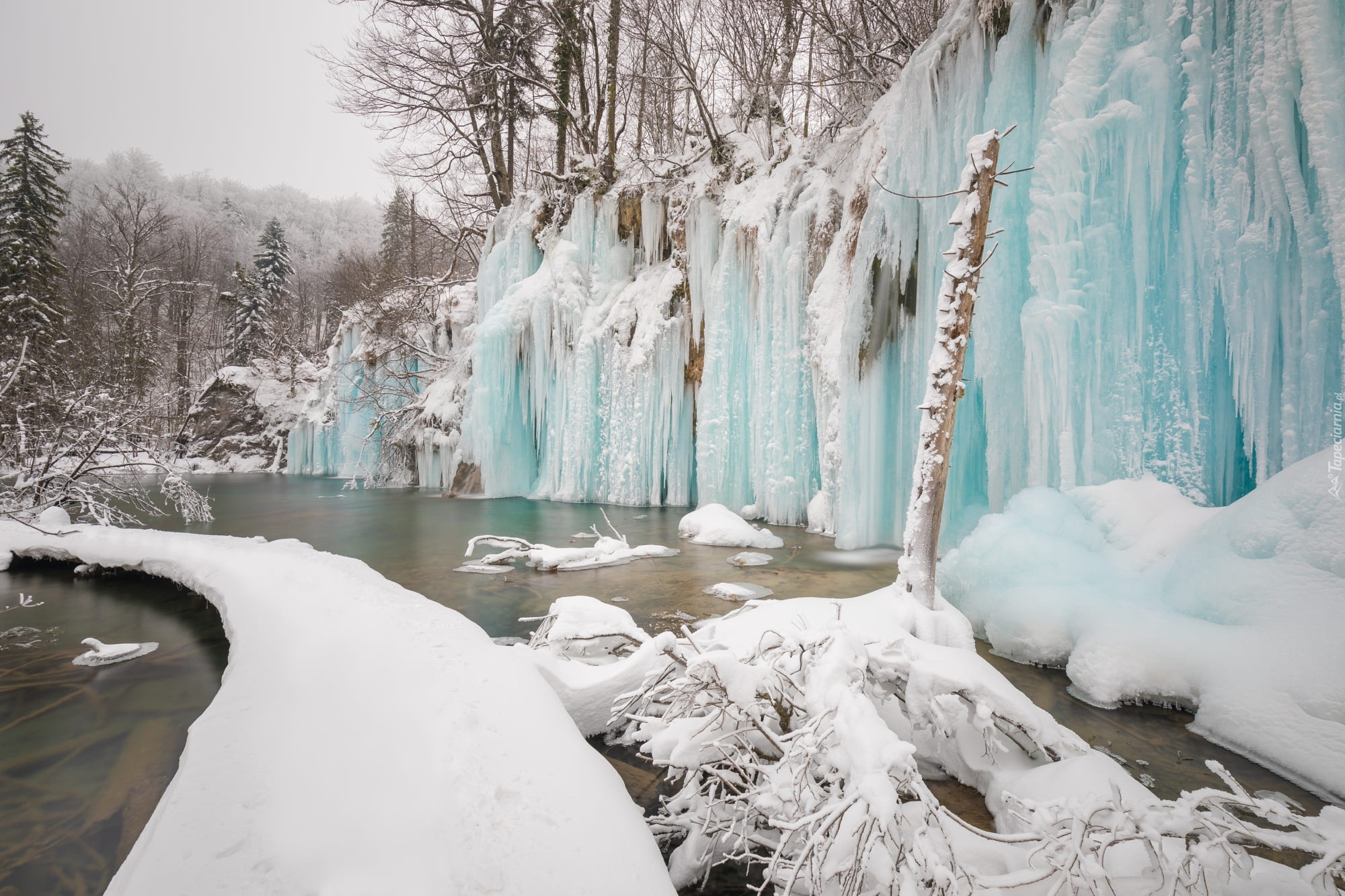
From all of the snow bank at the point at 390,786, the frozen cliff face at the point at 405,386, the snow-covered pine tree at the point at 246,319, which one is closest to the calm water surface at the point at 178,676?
the snow bank at the point at 390,786

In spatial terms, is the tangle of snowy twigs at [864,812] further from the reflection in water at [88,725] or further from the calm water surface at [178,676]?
the reflection in water at [88,725]

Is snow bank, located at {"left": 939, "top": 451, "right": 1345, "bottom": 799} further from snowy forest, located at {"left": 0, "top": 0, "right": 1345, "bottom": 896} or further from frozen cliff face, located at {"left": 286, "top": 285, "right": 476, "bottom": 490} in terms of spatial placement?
frozen cliff face, located at {"left": 286, "top": 285, "right": 476, "bottom": 490}

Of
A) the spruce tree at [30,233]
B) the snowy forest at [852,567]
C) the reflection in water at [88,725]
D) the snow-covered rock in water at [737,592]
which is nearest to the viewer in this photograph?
the snowy forest at [852,567]

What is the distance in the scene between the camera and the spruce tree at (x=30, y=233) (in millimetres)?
14227

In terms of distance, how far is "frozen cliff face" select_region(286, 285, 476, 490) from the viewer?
1634 cm

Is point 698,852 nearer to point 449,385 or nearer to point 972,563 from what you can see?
point 972,563

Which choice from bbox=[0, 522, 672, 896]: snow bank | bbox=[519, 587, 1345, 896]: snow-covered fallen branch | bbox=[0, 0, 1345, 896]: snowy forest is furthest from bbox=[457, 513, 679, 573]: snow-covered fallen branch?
bbox=[0, 522, 672, 896]: snow bank

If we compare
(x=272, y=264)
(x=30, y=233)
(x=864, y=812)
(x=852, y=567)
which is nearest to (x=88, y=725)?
(x=864, y=812)

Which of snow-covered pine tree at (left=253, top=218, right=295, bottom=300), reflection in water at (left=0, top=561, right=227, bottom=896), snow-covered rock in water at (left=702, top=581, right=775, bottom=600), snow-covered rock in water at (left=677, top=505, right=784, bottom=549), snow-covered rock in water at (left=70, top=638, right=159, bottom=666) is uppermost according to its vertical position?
snow-covered pine tree at (left=253, top=218, right=295, bottom=300)

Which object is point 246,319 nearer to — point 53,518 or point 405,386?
point 405,386

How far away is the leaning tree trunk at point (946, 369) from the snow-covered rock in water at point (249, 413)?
2765cm

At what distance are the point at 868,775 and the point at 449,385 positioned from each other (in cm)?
1690

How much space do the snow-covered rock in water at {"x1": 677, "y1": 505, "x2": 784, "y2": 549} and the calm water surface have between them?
19 cm

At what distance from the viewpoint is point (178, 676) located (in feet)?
11.8
